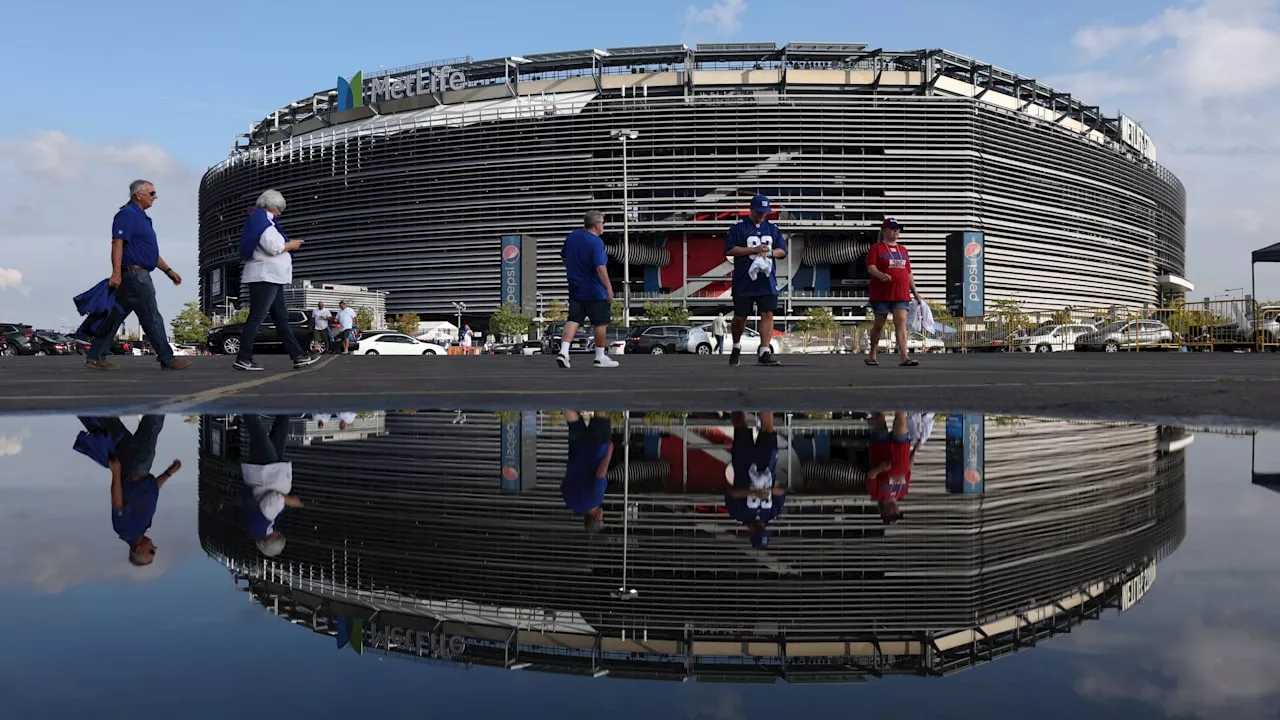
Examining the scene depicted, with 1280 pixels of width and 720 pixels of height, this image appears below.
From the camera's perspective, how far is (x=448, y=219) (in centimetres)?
7988

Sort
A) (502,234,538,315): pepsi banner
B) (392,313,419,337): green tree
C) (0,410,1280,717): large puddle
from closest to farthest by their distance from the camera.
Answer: (0,410,1280,717): large puddle, (502,234,538,315): pepsi banner, (392,313,419,337): green tree

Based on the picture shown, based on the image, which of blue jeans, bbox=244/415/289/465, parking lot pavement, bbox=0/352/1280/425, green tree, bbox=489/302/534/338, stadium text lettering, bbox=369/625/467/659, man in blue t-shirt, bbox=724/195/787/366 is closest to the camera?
stadium text lettering, bbox=369/625/467/659

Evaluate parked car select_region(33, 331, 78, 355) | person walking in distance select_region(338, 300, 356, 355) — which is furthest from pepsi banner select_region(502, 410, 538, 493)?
parked car select_region(33, 331, 78, 355)

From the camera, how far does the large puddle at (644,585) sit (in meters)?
1.11

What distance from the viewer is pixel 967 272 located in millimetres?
75938

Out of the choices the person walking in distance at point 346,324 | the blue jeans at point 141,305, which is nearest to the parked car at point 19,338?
the person walking in distance at point 346,324

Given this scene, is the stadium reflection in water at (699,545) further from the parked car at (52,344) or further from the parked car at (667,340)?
the parked car at (52,344)

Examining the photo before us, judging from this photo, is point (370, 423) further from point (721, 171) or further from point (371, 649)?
point (721, 171)

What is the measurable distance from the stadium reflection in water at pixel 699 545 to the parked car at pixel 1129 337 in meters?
29.7

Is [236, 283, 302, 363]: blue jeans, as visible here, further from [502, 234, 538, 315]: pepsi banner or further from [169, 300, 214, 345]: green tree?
[169, 300, 214, 345]: green tree

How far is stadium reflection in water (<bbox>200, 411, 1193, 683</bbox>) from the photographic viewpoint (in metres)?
1.30

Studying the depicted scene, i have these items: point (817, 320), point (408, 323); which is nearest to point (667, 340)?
point (817, 320)

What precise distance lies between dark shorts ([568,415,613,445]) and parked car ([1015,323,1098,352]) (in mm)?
33611

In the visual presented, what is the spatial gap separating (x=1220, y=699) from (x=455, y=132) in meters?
81.9
